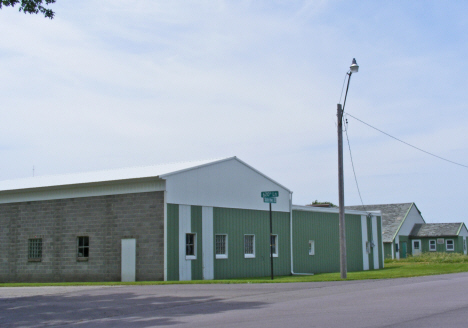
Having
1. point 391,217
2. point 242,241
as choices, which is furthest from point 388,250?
point 242,241

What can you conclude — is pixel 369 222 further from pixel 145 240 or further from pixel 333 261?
pixel 145 240

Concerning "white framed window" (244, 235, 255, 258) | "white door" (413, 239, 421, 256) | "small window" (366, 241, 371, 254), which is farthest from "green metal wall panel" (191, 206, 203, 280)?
"white door" (413, 239, 421, 256)

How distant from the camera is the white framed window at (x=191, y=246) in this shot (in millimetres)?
25531

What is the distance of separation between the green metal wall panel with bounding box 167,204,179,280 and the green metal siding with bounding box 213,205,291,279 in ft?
8.86

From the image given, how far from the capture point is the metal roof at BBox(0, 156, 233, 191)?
26062mm

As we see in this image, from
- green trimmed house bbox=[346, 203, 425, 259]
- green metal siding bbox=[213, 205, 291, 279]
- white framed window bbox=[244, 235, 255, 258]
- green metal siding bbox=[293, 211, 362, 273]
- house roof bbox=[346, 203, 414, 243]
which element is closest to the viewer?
green metal siding bbox=[213, 205, 291, 279]

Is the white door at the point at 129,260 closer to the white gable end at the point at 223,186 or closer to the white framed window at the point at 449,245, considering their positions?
the white gable end at the point at 223,186

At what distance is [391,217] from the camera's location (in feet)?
194

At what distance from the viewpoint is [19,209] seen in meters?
29.3

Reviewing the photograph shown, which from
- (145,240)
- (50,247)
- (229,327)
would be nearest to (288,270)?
(145,240)

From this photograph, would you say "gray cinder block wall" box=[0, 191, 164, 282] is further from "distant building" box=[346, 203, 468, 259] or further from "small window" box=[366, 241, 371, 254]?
"distant building" box=[346, 203, 468, 259]

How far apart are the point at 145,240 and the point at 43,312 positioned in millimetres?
11400

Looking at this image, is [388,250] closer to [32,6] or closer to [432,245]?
[432,245]

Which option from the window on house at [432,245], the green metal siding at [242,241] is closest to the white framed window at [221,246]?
the green metal siding at [242,241]
